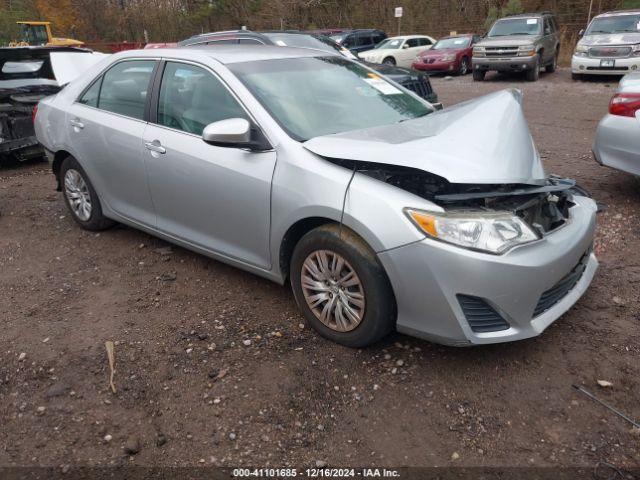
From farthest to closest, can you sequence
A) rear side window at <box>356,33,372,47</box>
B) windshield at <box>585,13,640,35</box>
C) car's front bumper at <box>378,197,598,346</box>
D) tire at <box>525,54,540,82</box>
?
rear side window at <box>356,33,372,47</box>
tire at <box>525,54,540,82</box>
windshield at <box>585,13,640,35</box>
car's front bumper at <box>378,197,598,346</box>

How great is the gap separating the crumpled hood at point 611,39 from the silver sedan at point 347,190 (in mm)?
11141

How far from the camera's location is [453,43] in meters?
19.0

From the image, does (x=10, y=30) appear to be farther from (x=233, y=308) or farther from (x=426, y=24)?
(x=233, y=308)

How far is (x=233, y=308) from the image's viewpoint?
3.69 meters

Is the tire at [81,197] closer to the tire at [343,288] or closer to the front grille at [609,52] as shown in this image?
the tire at [343,288]

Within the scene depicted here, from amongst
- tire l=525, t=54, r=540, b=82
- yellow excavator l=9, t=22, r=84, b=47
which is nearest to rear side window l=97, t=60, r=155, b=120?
tire l=525, t=54, r=540, b=82

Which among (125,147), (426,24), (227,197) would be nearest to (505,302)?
(227,197)

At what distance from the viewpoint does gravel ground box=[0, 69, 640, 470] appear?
248 cm

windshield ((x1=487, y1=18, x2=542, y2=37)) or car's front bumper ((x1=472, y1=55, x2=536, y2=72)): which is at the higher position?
windshield ((x1=487, y1=18, x2=542, y2=37))

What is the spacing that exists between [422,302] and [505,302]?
0.40 meters

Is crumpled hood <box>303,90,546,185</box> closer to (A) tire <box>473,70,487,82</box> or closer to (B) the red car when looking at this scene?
(A) tire <box>473,70,487,82</box>

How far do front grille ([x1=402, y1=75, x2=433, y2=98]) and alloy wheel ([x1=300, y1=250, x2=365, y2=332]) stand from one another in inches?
238

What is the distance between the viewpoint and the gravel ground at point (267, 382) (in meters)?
2.48

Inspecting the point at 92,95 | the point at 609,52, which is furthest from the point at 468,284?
the point at 609,52
